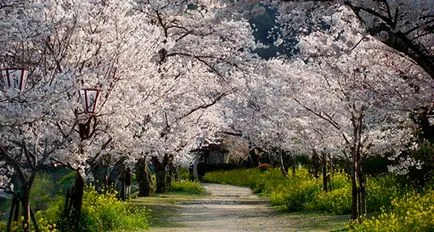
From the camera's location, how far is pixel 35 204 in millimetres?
24109

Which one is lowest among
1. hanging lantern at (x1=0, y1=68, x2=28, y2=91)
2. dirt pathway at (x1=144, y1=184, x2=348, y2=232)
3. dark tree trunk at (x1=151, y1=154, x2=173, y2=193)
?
dirt pathway at (x1=144, y1=184, x2=348, y2=232)

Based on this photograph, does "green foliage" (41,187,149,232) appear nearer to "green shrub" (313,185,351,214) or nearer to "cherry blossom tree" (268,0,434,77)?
"green shrub" (313,185,351,214)

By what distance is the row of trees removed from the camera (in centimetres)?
833

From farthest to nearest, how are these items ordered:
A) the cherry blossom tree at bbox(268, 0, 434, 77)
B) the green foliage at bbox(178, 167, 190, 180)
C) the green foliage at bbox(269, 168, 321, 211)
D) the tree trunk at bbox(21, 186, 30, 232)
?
the green foliage at bbox(178, 167, 190, 180) < the green foliage at bbox(269, 168, 321, 211) < the tree trunk at bbox(21, 186, 30, 232) < the cherry blossom tree at bbox(268, 0, 434, 77)

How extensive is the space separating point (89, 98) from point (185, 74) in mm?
8506

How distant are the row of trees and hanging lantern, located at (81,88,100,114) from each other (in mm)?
195

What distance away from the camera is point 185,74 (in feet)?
65.8

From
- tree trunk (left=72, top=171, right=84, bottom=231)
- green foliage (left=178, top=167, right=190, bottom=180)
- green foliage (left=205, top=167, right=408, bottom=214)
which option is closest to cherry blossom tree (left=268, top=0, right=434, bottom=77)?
tree trunk (left=72, top=171, right=84, bottom=231)

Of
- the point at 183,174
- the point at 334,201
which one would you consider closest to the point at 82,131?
the point at 334,201

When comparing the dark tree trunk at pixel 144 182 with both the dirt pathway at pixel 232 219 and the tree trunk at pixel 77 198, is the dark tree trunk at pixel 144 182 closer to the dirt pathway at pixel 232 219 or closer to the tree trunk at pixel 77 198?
the dirt pathway at pixel 232 219

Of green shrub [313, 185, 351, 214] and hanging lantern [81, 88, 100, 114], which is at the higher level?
hanging lantern [81, 88, 100, 114]

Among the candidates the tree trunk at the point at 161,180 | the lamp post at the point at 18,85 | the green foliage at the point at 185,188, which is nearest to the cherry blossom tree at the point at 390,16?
the lamp post at the point at 18,85

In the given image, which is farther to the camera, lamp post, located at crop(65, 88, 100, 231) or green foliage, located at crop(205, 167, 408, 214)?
green foliage, located at crop(205, 167, 408, 214)

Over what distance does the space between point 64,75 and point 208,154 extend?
5430 cm
